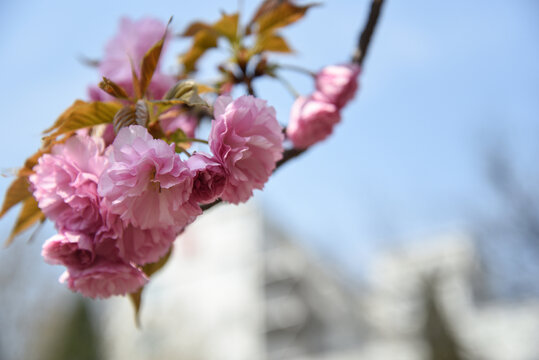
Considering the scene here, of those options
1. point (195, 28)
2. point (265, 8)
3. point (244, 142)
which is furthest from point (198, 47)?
point (244, 142)

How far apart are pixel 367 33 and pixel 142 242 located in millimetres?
511

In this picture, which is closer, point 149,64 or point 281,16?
point 149,64

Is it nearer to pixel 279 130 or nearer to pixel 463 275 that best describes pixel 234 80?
pixel 279 130

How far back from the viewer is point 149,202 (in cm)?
57

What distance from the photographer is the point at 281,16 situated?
37.7 inches

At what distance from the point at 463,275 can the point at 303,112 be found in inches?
595

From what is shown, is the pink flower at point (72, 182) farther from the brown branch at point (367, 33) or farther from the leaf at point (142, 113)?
the brown branch at point (367, 33)

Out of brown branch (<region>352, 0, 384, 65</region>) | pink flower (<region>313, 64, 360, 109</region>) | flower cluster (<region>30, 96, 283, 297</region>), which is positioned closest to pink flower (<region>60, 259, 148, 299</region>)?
flower cluster (<region>30, 96, 283, 297</region>)

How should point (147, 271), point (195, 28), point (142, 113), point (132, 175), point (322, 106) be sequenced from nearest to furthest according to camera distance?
point (132, 175) → point (142, 113) → point (147, 271) → point (322, 106) → point (195, 28)

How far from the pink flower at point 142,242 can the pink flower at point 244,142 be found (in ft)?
0.28

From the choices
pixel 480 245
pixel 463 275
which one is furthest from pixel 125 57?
pixel 463 275

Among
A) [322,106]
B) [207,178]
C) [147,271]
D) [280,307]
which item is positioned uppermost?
[207,178]

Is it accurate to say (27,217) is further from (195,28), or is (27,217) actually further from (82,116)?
(195,28)

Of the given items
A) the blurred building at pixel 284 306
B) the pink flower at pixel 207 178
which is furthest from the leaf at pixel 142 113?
the blurred building at pixel 284 306
